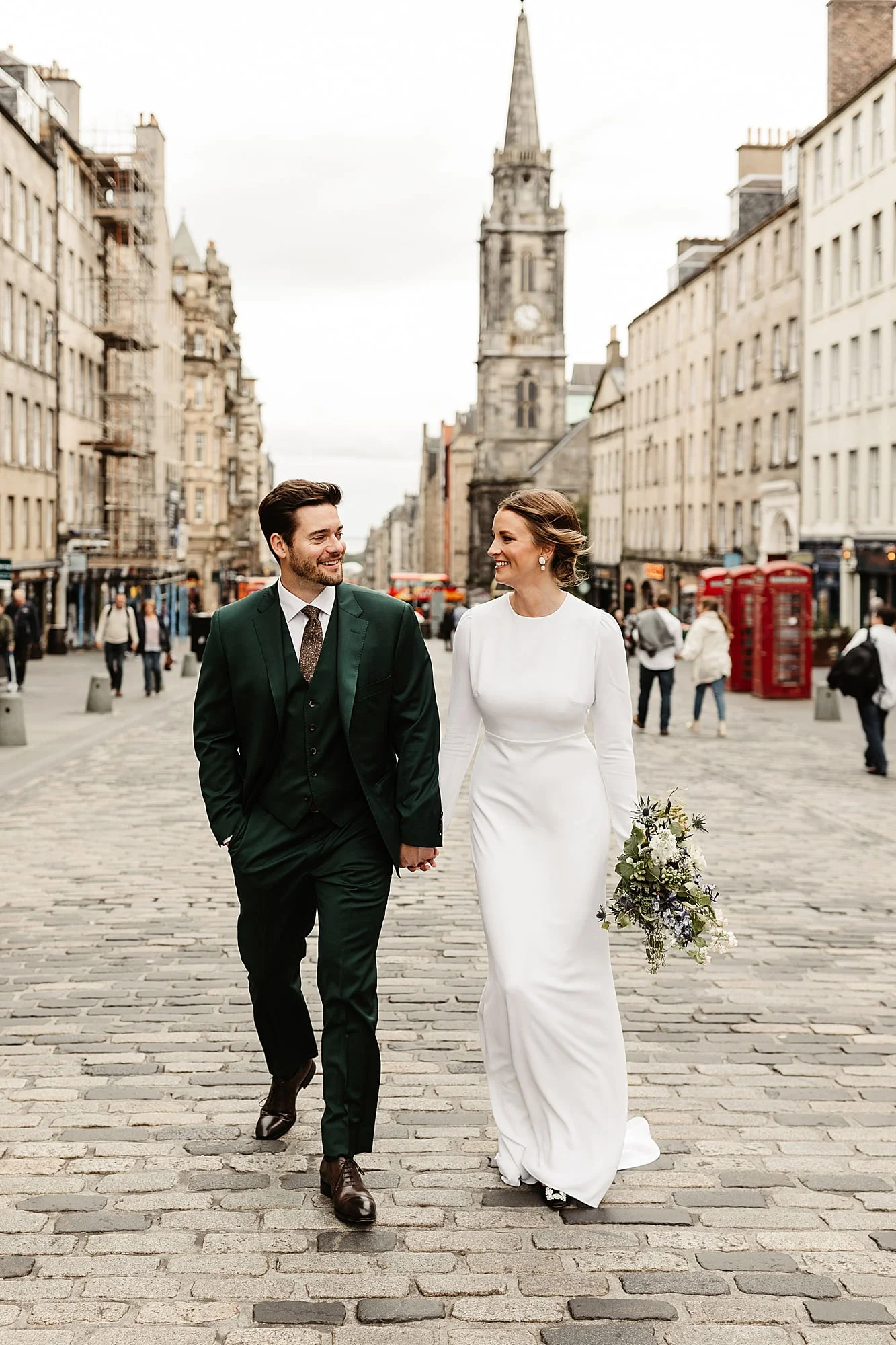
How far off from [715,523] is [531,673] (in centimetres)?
5434

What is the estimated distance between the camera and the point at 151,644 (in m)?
28.1

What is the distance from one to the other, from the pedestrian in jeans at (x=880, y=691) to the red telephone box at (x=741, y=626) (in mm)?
14201

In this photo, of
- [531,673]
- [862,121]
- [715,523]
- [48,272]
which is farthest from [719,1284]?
[715,523]

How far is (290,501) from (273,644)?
401 millimetres

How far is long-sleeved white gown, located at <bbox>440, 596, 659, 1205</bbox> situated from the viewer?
4605 millimetres

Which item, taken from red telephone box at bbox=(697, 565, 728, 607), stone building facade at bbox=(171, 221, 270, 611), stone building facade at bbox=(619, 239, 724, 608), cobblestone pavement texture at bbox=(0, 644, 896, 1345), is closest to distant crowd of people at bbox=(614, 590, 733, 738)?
cobblestone pavement texture at bbox=(0, 644, 896, 1345)

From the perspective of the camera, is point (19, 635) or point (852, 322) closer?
point (19, 635)

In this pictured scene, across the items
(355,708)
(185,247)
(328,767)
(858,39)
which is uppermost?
(185,247)

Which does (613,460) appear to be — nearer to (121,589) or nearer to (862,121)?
(121,589)

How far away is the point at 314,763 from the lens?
4.55 metres

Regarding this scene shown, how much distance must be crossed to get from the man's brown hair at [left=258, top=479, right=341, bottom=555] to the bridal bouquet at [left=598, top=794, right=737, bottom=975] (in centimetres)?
129

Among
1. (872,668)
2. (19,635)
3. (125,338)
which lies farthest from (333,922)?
(125,338)

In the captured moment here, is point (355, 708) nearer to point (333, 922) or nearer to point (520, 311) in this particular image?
point (333, 922)

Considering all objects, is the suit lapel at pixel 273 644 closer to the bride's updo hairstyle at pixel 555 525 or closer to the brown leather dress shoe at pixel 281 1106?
the bride's updo hairstyle at pixel 555 525
